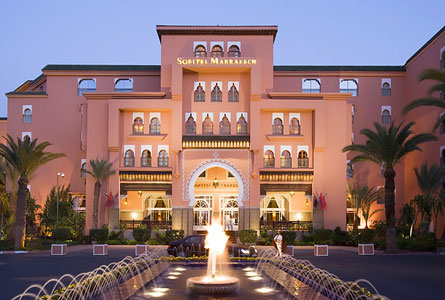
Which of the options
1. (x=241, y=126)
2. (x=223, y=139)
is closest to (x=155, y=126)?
(x=223, y=139)

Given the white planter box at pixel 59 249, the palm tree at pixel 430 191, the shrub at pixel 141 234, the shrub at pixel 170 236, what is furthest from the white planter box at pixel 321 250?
the white planter box at pixel 59 249

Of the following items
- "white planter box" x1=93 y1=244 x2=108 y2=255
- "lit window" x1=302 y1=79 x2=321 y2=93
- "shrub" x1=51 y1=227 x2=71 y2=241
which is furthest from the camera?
"lit window" x1=302 y1=79 x2=321 y2=93

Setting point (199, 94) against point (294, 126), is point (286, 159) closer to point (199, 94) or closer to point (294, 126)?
point (294, 126)

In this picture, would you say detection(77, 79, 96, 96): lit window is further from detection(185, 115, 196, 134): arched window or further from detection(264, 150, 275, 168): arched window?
detection(264, 150, 275, 168): arched window

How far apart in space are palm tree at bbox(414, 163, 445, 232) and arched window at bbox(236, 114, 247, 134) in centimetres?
1412

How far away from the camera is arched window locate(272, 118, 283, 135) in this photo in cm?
4241

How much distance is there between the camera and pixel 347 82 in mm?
49062

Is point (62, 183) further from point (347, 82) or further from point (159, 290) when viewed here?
point (159, 290)

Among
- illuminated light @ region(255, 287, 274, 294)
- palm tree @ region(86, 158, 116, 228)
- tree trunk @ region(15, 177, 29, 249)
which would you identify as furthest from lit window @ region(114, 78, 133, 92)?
illuminated light @ region(255, 287, 274, 294)

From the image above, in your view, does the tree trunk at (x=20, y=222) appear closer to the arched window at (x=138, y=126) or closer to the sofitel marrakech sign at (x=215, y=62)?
the arched window at (x=138, y=126)

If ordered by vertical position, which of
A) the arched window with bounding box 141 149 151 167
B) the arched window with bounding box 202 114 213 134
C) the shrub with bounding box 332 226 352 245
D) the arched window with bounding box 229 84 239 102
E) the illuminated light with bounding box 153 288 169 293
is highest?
the arched window with bounding box 229 84 239 102

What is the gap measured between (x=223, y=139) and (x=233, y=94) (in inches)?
168

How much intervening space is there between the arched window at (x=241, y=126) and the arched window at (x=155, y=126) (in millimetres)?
6477

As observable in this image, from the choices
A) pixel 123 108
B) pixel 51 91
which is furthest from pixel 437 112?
pixel 51 91
